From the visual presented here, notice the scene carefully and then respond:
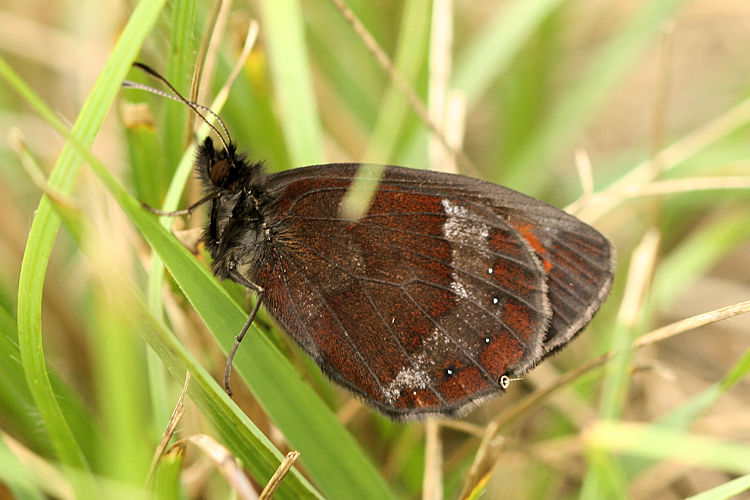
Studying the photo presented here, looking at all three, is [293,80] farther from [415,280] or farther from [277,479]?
[277,479]

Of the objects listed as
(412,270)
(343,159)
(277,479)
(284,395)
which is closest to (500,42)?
(343,159)

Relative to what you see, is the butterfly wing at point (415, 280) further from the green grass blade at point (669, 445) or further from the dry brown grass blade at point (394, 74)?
the dry brown grass blade at point (394, 74)

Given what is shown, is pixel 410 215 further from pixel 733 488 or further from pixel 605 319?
pixel 605 319

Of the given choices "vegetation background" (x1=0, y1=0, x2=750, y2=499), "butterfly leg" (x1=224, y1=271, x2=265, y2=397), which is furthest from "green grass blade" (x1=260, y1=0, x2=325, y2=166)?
"butterfly leg" (x1=224, y1=271, x2=265, y2=397)

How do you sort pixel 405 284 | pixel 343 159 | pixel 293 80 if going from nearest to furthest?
pixel 405 284, pixel 293 80, pixel 343 159

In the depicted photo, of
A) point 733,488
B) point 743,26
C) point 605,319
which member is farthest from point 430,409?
point 743,26

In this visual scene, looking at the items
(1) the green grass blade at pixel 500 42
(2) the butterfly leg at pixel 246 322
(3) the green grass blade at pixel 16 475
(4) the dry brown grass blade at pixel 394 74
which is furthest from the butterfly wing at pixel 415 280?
(1) the green grass blade at pixel 500 42
